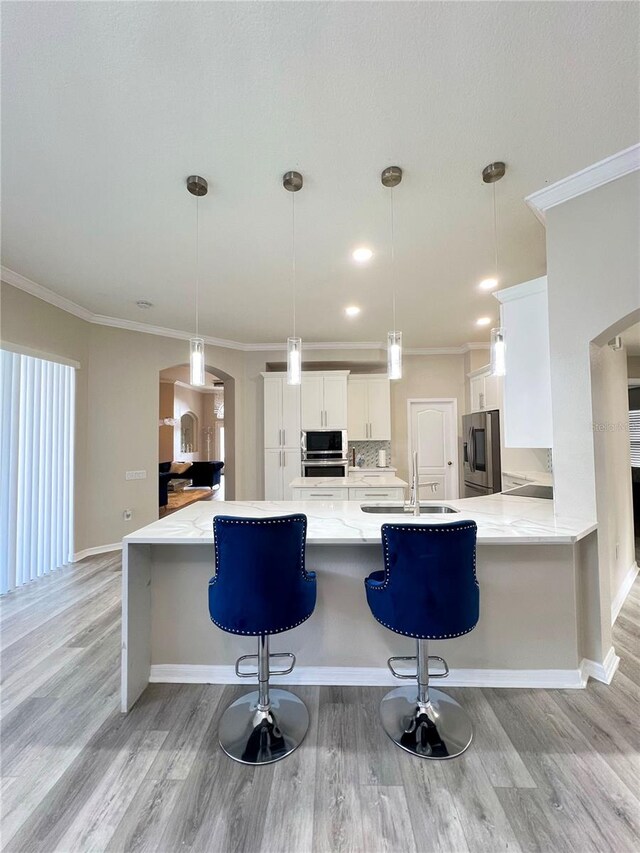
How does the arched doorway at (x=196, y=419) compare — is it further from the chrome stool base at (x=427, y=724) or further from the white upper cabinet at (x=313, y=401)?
the chrome stool base at (x=427, y=724)

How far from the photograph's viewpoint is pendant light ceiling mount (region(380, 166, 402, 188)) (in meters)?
1.95

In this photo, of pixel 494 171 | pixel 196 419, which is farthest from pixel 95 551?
pixel 196 419

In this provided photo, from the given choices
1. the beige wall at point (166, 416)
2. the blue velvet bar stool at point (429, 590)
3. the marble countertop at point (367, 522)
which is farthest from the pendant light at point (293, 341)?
the beige wall at point (166, 416)

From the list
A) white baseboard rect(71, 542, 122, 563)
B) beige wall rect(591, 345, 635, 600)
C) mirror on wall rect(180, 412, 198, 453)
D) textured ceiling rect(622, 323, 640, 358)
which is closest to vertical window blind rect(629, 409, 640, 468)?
textured ceiling rect(622, 323, 640, 358)

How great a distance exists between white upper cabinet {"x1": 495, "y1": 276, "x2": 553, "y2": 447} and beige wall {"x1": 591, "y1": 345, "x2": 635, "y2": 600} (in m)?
0.27

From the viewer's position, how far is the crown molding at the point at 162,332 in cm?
336

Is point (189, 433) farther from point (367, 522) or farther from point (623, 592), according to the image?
point (623, 592)

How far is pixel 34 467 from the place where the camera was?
3.58 meters

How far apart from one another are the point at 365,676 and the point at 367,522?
35.5 inches

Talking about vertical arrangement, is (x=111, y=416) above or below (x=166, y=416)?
below

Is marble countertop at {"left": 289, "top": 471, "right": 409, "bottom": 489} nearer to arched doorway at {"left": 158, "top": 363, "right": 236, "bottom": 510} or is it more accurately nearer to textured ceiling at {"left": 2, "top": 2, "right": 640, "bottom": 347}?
arched doorway at {"left": 158, "top": 363, "right": 236, "bottom": 510}

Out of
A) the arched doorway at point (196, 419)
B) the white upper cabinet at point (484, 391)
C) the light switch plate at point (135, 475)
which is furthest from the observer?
the arched doorway at point (196, 419)

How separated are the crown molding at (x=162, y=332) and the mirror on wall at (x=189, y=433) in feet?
18.3

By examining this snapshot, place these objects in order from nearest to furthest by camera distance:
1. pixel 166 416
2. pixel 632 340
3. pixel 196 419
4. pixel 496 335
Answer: pixel 496 335
pixel 632 340
pixel 166 416
pixel 196 419
